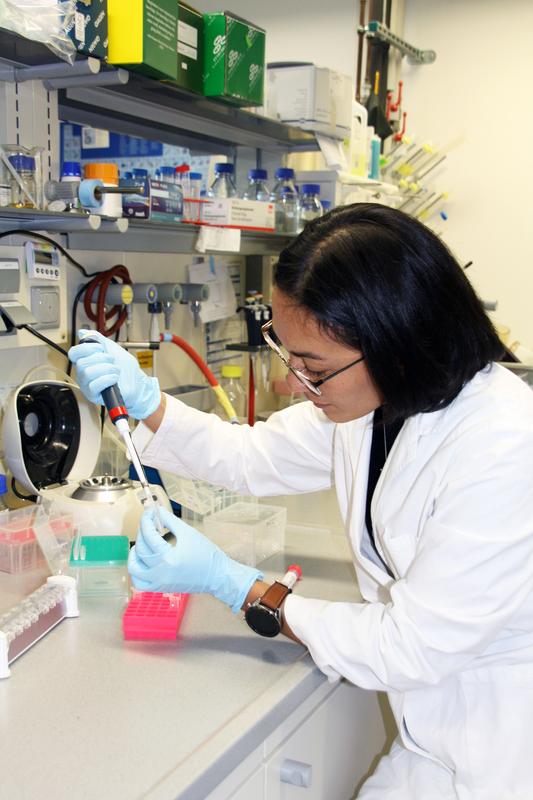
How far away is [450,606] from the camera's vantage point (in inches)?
40.4

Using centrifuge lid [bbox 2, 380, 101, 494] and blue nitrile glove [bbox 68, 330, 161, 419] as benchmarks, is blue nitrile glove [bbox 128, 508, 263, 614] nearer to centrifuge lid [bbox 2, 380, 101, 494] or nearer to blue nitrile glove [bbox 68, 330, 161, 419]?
blue nitrile glove [bbox 68, 330, 161, 419]

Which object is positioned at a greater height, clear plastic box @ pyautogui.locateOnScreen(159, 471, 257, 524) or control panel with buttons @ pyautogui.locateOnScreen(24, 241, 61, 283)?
control panel with buttons @ pyautogui.locateOnScreen(24, 241, 61, 283)

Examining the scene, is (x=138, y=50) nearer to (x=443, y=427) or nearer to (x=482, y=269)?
(x=443, y=427)

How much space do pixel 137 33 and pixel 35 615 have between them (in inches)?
42.3

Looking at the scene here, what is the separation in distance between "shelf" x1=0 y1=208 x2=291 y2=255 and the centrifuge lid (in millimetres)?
314

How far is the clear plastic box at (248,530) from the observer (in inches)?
58.2

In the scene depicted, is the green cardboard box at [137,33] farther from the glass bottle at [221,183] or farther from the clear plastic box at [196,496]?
the clear plastic box at [196,496]

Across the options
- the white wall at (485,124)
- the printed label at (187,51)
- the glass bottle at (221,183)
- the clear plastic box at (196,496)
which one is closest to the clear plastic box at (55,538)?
the clear plastic box at (196,496)

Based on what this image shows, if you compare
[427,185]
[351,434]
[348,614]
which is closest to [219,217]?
[351,434]

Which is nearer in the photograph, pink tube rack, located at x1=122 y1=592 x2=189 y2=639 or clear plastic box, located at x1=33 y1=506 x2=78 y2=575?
pink tube rack, located at x1=122 y1=592 x2=189 y2=639

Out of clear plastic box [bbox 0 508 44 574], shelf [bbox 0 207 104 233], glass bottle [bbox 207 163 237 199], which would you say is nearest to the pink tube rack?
clear plastic box [bbox 0 508 44 574]

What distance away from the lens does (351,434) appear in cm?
138

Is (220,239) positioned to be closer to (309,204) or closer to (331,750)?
(309,204)

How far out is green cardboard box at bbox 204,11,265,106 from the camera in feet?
5.83
